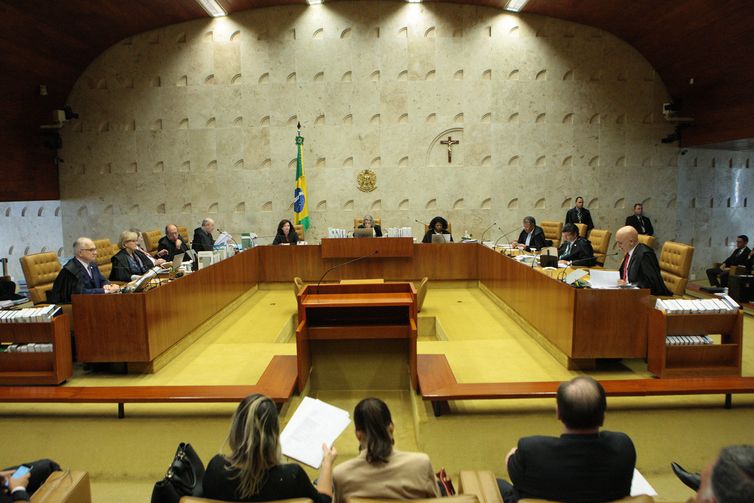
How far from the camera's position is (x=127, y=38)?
32.7ft

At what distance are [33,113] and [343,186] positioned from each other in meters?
5.55

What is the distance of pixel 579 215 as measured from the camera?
959 cm

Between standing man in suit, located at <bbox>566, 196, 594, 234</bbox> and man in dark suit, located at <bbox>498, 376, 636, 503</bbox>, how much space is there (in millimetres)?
8282

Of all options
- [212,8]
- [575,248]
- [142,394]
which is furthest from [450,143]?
[142,394]

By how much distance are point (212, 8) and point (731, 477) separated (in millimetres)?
10267

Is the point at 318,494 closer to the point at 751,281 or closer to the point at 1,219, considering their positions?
the point at 751,281

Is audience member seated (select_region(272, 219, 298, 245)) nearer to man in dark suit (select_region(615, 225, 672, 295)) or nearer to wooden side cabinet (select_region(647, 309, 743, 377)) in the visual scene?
man in dark suit (select_region(615, 225, 672, 295))

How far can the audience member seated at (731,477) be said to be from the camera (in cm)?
121

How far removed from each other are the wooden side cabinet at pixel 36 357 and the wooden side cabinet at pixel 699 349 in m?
4.57

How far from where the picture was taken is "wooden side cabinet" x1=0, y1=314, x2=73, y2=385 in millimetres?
4094

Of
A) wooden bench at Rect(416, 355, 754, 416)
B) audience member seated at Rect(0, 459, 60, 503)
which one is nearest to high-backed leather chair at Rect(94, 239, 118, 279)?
audience member seated at Rect(0, 459, 60, 503)

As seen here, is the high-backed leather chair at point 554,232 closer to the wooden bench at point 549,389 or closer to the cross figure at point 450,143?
the cross figure at point 450,143

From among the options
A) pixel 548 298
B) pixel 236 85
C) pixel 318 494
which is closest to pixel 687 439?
pixel 548 298

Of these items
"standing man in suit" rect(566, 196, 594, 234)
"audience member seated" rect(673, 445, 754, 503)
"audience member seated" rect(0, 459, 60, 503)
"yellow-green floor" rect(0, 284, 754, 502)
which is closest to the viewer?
"audience member seated" rect(673, 445, 754, 503)
